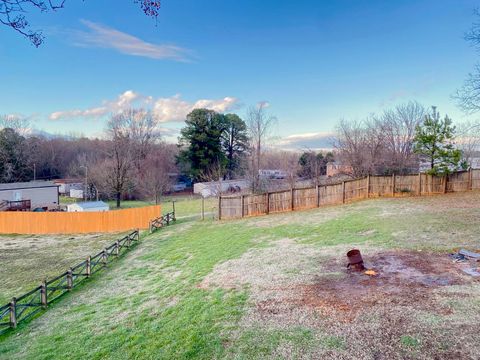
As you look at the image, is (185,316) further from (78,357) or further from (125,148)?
(125,148)

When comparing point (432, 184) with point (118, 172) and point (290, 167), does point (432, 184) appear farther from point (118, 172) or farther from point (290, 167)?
point (118, 172)

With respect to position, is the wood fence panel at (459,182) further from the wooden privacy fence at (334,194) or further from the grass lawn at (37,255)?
the grass lawn at (37,255)

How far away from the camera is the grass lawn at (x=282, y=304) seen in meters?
5.37

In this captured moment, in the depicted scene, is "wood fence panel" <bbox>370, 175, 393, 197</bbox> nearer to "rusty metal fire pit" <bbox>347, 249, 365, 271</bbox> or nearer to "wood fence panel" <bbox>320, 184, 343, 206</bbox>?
"wood fence panel" <bbox>320, 184, 343, 206</bbox>

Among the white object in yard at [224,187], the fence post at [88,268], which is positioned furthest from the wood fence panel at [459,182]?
the white object in yard at [224,187]

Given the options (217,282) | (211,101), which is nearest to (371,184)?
(217,282)

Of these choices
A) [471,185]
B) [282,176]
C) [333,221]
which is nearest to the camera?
[333,221]

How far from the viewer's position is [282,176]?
4038 cm

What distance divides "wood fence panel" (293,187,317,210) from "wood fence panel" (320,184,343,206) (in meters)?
0.57

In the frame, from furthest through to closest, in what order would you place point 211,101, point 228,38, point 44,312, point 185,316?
1. point 211,101
2. point 228,38
3. point 44,312
4. point 185,316

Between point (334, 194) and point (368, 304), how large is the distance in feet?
50.0

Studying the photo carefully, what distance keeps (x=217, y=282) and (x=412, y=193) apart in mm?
17291

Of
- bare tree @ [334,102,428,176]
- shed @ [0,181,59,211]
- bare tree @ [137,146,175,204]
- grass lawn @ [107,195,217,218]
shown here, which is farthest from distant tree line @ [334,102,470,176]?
shed @ [0,181,59,211]

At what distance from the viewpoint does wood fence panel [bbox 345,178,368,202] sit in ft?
69.6
